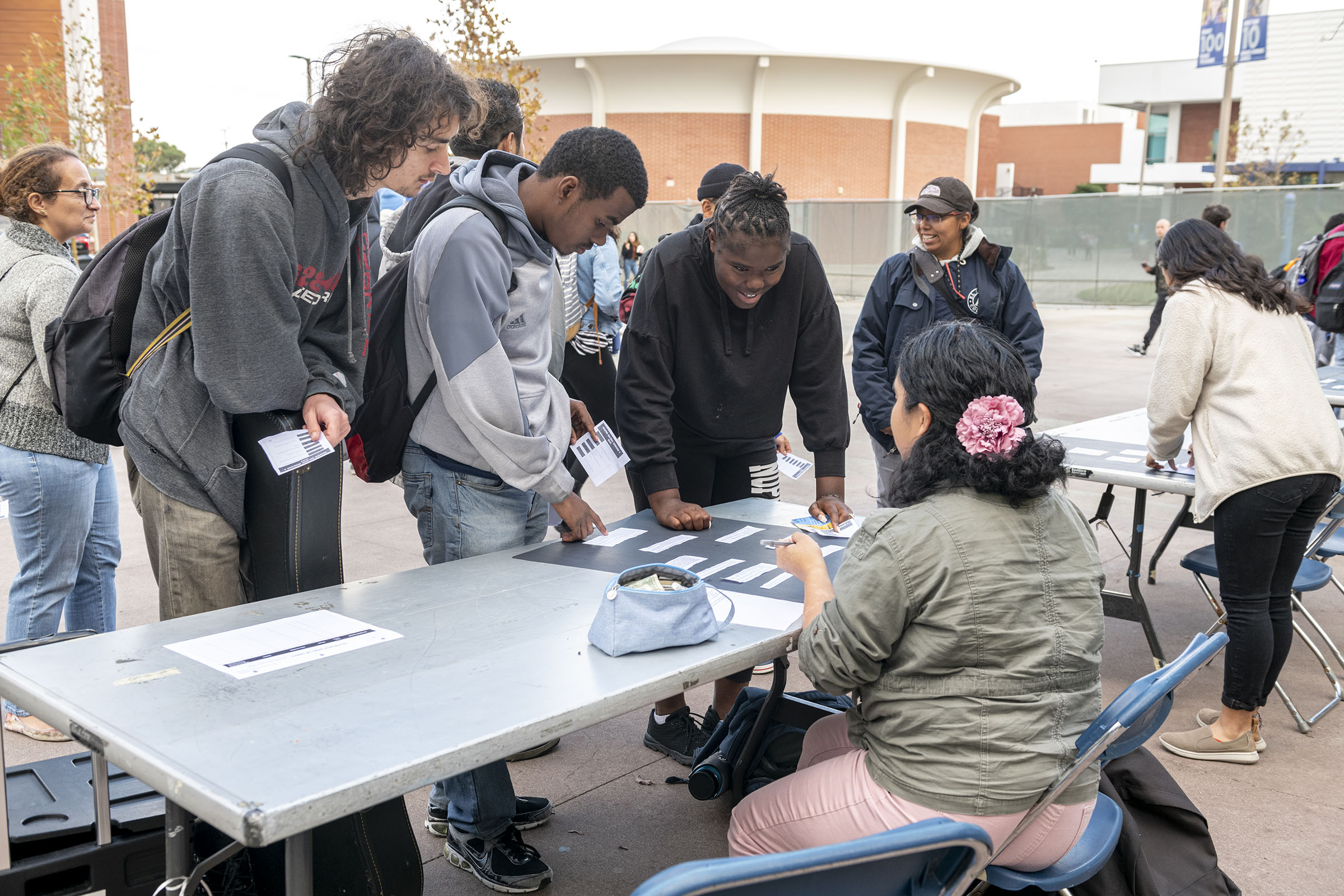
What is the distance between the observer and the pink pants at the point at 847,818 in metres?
1.90

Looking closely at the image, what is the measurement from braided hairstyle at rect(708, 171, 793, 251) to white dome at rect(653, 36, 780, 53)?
32827 millimetres

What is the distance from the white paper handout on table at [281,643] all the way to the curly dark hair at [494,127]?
2.23 metres

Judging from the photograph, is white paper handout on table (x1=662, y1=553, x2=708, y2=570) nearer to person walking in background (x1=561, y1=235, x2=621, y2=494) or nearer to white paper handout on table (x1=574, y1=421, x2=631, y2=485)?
white paper handout on table (x1=574, y1=421, x2=631, y2=485)

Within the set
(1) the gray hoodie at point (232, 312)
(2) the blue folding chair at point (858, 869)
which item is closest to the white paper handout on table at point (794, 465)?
(1) the gray hoodie at point (232, 312)

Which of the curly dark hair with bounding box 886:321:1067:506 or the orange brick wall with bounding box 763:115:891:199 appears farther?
the orange brick wall with bounding box 763:115:891:199

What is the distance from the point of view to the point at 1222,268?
3.30 m

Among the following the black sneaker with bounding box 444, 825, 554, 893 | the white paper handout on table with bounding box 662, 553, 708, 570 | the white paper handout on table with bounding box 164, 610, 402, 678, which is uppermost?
the white paper handout on table with bounding box 164, 610, 402, 678

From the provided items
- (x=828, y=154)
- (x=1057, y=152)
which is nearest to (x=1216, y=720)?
(x=828, y=154)

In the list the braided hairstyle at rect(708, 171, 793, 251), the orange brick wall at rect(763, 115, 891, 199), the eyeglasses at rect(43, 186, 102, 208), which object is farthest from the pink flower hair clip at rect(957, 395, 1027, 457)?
the orange brick wall at rect(763, 115, 891, 199)

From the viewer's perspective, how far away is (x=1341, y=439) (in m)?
3.26

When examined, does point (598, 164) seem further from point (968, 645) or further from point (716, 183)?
point (716, 183)

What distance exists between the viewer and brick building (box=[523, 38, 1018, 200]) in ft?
114

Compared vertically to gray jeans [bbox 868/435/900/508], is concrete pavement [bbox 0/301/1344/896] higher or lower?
lower

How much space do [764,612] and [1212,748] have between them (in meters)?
2.03
